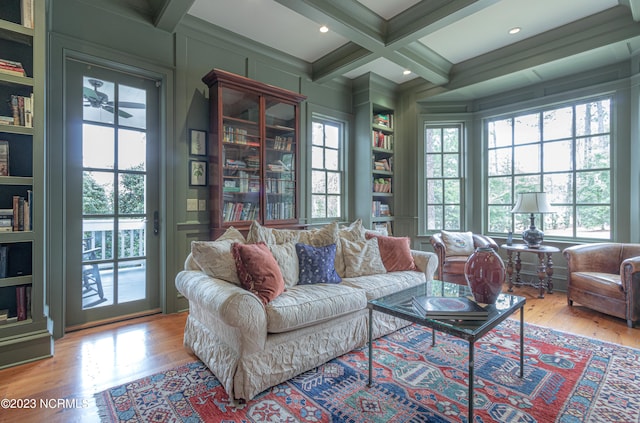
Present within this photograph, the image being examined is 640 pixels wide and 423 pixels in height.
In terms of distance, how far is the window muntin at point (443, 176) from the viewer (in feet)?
16.7

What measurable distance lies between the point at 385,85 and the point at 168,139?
3386 millimetres

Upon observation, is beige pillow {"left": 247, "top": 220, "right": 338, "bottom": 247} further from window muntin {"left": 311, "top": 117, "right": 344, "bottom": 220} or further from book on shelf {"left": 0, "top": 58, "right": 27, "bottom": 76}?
book on shelf {"left": 0, "top": 58, "right": 27, "bottom": 76}

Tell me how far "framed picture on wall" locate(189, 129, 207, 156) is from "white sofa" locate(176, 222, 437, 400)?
1335 millimetres

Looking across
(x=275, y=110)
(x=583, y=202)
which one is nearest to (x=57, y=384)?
(x=275, y=110)

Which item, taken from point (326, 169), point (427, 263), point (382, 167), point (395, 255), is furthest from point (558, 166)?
point (326, 169)

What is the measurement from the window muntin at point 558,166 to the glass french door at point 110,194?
4.77 m

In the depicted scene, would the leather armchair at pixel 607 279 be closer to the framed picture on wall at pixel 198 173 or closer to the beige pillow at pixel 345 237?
the beige pillow at pixel 345 237

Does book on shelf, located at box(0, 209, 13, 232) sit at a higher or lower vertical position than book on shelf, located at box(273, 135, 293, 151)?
lower

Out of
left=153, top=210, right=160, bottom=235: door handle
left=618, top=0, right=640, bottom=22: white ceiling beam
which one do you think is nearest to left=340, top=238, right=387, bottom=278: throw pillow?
left=153, top=210, right=160, bottom=235: door handle

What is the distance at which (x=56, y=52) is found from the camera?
2.57m

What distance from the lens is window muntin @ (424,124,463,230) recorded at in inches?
201

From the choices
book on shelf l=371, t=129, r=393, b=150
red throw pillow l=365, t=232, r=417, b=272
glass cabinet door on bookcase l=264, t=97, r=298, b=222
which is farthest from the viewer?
book on shelf l=371, t=129, r=393, b=150

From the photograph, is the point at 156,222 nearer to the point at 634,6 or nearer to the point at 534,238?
the point at 534,238

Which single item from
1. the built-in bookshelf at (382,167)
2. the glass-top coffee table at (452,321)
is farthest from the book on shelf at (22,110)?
the built-in bookshelf at (382,167)
